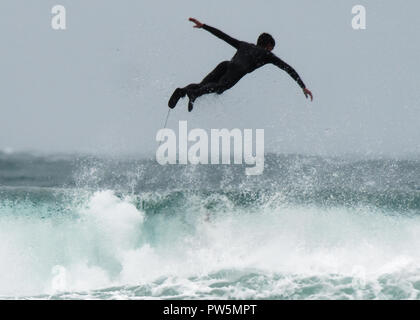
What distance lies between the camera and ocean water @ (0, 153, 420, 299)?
12.8 m

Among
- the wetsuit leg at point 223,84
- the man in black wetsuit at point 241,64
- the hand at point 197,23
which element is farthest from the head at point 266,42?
the hand at point 197,23

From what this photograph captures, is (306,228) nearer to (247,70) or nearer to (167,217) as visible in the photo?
(167,217)

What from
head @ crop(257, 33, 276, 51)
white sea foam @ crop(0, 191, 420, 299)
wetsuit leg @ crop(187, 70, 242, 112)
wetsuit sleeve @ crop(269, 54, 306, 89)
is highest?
head @ crop(257, 33, 276, 51)

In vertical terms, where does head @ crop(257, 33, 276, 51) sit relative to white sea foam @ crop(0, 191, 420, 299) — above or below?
above

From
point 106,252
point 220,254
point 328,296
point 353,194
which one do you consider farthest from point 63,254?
point 353,194

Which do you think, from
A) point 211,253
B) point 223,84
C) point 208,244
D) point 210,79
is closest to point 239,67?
point 223,84

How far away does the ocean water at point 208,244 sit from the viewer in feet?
41.8

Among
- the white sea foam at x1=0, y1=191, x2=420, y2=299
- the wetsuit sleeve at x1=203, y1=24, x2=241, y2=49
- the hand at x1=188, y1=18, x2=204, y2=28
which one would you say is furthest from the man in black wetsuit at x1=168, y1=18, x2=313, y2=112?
the white sea foam at x1=0, y1=191, x2=420, y2=299

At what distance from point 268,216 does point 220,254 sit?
242 centimetres

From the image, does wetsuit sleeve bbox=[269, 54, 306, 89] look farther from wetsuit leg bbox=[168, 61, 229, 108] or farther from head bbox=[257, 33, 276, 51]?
wetsuit leg bbox=[168, 61, 229, 108]

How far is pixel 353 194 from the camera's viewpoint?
1953 centimetres

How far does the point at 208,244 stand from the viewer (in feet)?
48.5

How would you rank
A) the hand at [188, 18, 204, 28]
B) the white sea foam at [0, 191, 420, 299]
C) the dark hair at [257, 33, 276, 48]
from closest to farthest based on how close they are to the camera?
1. the hand at [188, 18, 204, 28]
2. the dark hair at [257, 33, 276, 48]
3. the white sea foam at [0, 191, 420, 299]

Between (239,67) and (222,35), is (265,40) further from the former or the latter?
(222,35)
